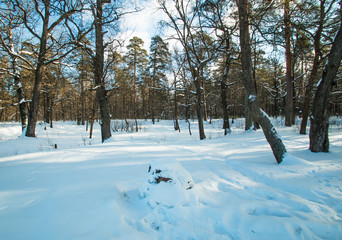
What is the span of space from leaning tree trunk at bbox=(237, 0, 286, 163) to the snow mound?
265cm

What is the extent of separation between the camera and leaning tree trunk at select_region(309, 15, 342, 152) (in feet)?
12.4

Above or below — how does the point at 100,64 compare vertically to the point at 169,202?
above

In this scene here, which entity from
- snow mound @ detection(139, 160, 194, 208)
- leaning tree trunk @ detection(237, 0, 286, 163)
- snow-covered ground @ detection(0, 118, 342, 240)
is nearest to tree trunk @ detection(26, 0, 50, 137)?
snow-covered ground @ detection(0, 118, 342, 240)

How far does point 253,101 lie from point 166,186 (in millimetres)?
3049

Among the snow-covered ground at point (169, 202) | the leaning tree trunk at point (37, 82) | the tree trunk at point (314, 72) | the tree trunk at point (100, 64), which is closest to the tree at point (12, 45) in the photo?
the leaning tree trunk at point (37, 82)

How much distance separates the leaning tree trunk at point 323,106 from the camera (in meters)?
3.77

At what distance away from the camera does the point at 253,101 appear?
12.1ft

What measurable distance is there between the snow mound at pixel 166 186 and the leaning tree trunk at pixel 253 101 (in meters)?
2.65

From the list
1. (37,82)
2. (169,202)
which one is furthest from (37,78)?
(169,202)

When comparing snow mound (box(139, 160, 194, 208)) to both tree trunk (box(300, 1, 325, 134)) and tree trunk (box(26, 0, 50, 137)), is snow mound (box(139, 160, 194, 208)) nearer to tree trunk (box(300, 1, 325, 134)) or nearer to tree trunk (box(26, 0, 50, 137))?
tree trunk (box(300, 1, 325, 134))

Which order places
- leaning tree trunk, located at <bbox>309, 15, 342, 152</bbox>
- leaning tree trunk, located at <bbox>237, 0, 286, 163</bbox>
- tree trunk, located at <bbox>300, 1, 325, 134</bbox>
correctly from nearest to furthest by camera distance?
leaning tree trunk, located at <bbox>237, 0, 286, 163</bbox>
leaning tree trunk, located at <bbox>309, 15, 342, 152</bbox>
tree trunk, located at <bbox>300, 1, 325, 134</bbox>

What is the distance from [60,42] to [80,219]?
945cm

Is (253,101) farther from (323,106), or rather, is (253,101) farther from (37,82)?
(37,82)

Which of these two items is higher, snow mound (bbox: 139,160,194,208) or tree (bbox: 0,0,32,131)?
tree (bbox: 0,0,32,131)
